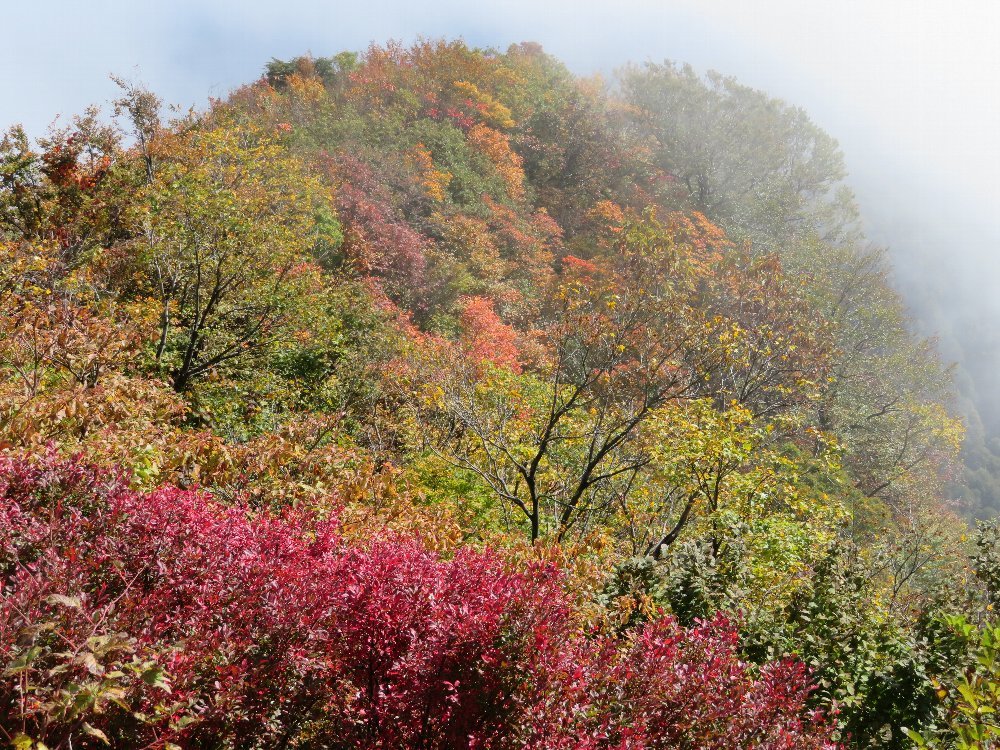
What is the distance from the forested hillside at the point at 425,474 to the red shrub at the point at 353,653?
0.02 meters

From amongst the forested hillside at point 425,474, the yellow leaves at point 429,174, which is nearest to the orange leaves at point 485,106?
the forested hillside at point 425,474

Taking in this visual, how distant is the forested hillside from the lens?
354 centimetres

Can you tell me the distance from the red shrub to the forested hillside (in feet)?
0.07

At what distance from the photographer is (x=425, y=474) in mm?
11086

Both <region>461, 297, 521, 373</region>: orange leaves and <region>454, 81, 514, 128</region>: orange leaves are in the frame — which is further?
<region>454, 81, 514, 128</region>: orange leaves

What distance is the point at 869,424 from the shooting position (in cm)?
2395

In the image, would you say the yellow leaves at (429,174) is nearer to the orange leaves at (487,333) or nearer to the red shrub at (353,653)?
the orange leaves at (487,333)

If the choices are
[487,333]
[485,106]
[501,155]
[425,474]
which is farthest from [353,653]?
[485,106]

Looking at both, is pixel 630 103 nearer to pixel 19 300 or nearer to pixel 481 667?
pixel 19 300

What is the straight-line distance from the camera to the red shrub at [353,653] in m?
3.30

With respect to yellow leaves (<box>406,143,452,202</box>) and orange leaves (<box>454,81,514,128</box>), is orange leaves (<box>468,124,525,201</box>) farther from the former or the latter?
yellow leaves (<box>406,143,452,202</box>)

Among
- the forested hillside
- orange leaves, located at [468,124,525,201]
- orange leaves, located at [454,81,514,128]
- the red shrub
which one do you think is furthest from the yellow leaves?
the red shrub

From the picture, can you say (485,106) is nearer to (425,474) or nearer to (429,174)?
(429,174)

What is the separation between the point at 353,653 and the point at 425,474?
726 centimetres
